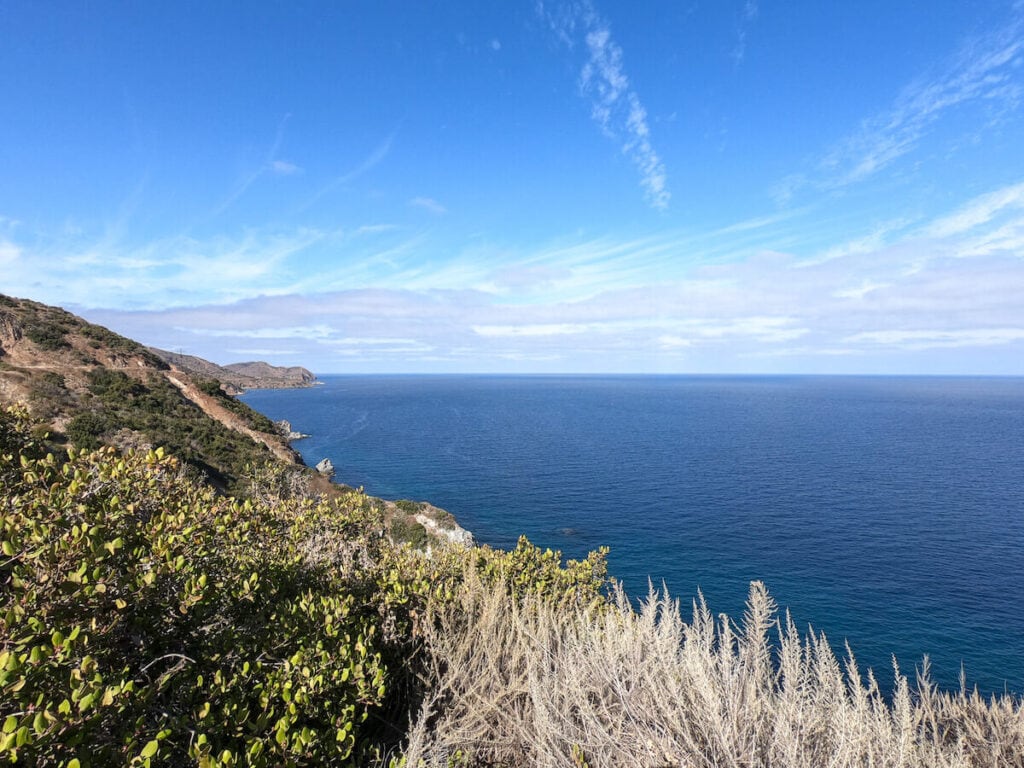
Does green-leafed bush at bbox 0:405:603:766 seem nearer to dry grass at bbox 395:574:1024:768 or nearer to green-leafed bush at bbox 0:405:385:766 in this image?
green-leafed bush at bbox 0:405:385:766

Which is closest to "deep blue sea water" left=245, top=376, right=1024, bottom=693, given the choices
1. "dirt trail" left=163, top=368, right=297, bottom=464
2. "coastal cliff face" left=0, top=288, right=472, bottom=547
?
"dirt trail" left=163, top=368, right=297, bottom=464

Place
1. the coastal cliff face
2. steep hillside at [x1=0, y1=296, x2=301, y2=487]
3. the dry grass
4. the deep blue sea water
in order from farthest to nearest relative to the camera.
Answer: the deep blue sea water → steep hillside at [x1=0, y1=296, x2=301, y2=487] → the coastal cliff face → the dry grass

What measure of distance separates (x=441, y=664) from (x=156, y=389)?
5084 centimetres

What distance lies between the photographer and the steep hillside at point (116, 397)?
3438 centimetres

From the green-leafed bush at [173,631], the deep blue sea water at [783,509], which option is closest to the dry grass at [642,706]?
the green-leafed bush at [173,631]

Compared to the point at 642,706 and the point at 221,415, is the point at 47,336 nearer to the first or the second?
the point at 221,415

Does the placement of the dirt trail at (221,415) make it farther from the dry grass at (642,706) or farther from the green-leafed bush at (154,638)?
the dry grass at (642,706)

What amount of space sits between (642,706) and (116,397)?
50255mm

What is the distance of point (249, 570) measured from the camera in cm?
751

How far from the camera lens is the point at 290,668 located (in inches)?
243

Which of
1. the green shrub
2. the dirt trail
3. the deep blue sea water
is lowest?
the deep blue sea water

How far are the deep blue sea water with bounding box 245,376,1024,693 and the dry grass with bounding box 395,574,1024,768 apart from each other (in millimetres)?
25330

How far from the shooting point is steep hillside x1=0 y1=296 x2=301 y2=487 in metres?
34.4

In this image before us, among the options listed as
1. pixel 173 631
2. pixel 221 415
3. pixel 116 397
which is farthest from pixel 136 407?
pixel 173 631
